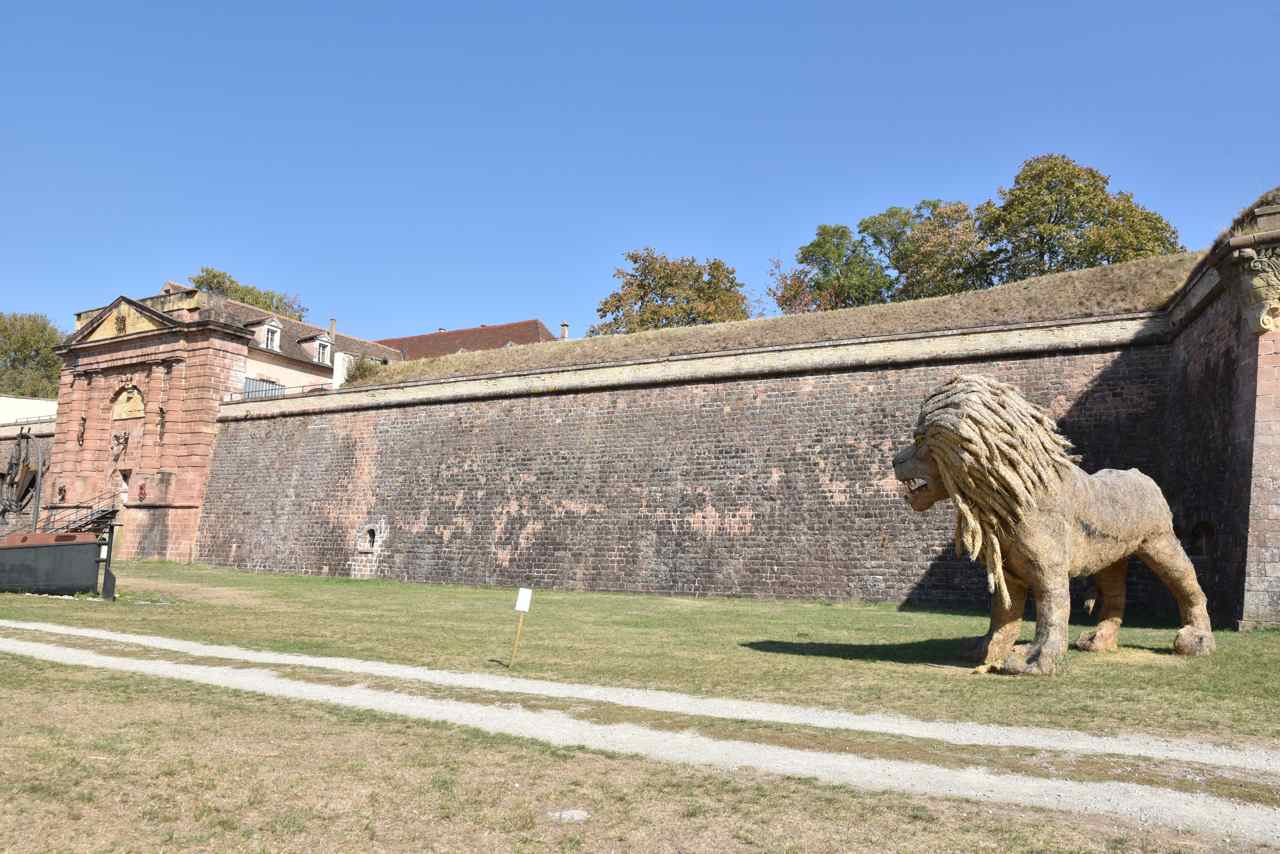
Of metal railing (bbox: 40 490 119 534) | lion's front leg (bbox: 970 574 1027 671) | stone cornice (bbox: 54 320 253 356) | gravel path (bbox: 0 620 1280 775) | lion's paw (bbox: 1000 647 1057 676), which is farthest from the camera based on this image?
metal railing (bbox: 40 490 119 534)

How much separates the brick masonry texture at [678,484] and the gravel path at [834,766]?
12477 millimetres

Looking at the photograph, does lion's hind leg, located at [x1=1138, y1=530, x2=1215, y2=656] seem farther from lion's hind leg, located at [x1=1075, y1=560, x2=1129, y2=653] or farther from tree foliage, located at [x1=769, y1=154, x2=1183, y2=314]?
tree foliage, located at [x1=769, y1=154, x2=1183, y2=314]

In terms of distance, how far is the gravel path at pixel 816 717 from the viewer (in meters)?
5.66

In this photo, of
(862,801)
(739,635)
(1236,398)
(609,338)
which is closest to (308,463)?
(609,338)

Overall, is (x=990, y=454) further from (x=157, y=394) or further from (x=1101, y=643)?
(x=157, y=394)

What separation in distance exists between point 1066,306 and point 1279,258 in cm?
837

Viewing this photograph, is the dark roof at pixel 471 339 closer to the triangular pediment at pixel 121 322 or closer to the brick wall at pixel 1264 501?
the triangular pediment at pixel 121 322

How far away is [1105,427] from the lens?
58.3ft

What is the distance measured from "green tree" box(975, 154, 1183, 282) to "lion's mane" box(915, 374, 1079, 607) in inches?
1114

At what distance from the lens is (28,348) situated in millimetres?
64875

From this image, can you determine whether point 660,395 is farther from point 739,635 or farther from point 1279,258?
point 1279,258

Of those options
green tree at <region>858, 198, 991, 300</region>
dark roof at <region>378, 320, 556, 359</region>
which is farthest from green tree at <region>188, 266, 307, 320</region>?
green tree at <region>858, 198, 991, 300</region>

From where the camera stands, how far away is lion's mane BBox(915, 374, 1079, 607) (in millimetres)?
8055

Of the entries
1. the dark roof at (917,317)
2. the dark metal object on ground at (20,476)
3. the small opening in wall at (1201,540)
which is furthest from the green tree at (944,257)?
the dark metal object on ground at (20,476)
